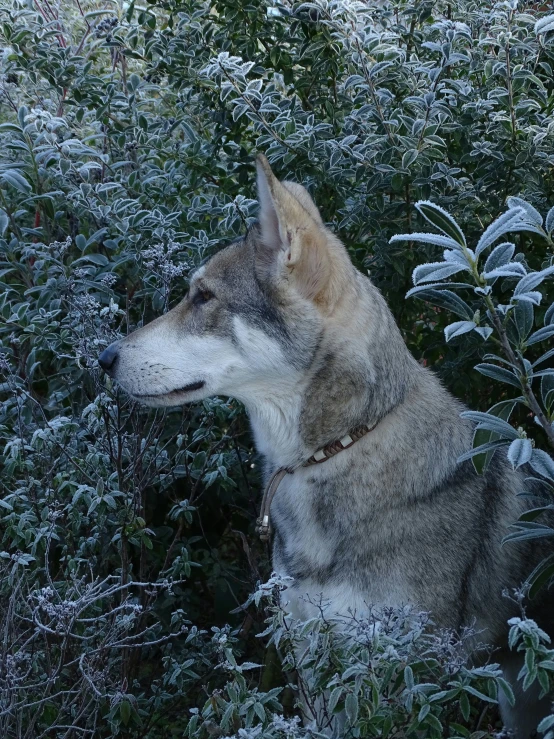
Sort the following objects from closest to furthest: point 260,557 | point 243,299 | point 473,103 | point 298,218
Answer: point 298,218
point 243,299
point 473,103
point 260,557

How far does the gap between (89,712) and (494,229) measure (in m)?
2.22

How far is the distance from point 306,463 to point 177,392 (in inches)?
19.7

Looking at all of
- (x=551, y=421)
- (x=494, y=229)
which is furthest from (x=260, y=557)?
(x=494, y=229)

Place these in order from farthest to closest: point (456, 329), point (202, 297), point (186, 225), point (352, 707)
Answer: point (186, 225)
point (202, 297)
point (456, 329)
point (352, 707)

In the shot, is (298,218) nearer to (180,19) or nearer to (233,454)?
(233,454)

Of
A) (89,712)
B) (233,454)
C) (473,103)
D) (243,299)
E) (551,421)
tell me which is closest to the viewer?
(551,421)

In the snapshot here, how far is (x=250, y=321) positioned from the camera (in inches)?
117

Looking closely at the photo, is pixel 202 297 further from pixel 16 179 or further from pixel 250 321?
pixel 16 179

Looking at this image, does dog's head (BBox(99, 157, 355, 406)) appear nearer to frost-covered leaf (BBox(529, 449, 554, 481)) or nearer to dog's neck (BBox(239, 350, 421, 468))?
dog's neck (BBox(239, 350, 421, 468))

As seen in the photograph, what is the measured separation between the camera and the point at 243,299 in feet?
9.82

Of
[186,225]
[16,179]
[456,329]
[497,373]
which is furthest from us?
[186,225]

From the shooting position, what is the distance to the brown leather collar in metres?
2.87

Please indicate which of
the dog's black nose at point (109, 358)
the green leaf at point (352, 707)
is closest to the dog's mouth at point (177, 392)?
the dog's black nose at point (109, 358)

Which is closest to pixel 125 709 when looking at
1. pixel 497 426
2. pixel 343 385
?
pixel 343 385
